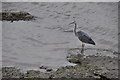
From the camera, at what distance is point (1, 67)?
11.7m

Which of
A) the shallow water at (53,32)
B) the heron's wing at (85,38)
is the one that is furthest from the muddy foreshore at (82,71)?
the heron's wing at (85,38)

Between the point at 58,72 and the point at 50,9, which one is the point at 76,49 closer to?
the point at 58,72

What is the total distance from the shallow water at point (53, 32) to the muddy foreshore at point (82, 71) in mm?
656

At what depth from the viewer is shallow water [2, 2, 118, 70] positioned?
43.1 ft

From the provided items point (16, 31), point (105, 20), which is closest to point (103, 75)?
point (16, 31)

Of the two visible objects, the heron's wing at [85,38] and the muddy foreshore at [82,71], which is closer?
the muddy foreshore at [82,71]

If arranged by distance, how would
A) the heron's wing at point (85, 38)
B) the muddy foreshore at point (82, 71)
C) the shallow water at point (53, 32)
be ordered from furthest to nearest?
1. the heron's wing at point (85, 38)
2. the shallow water at point (53, 32)
3. the muddy foreshore at point (82, 71)

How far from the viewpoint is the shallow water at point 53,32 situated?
1313 cm

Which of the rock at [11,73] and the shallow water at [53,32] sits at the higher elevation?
the shallow water at [53,32]

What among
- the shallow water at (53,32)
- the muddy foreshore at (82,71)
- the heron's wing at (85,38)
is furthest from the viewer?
the heron's wing at (85,38)

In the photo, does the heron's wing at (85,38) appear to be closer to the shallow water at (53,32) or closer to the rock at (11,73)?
the shallow water at (53,32)

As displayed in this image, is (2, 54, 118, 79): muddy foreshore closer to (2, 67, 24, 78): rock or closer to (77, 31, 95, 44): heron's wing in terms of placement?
(2, 67, 24, 78): rock

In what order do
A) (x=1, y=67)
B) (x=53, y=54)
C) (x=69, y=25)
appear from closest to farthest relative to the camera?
1. (x=1, y=67)
2. (x=53, y=54)
3. (x=69, y=25)

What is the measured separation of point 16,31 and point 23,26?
0.91m
